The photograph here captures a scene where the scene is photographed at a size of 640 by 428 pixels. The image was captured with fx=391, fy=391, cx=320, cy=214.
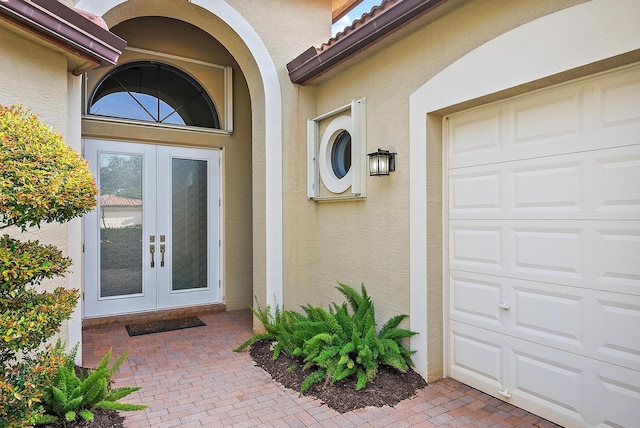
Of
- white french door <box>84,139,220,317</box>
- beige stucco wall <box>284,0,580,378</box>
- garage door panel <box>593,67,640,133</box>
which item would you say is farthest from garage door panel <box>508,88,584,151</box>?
white french door <box>84,139,220,317</box>

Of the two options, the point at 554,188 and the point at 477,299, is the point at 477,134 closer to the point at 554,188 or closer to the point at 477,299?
the point at 554,188

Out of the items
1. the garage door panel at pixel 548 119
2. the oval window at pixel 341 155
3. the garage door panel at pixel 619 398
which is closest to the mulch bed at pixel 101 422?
the oval window at pixel 341 155

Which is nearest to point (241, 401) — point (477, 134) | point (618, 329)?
point (618, 329)

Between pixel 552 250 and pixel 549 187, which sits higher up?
pixel 549 187

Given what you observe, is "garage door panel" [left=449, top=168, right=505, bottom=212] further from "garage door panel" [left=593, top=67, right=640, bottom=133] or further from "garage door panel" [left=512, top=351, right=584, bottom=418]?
"garage door panel" [left=512, top=351, right=584, bottom=418]

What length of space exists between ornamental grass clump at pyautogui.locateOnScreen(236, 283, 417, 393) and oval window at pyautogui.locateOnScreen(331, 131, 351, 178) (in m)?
1.79

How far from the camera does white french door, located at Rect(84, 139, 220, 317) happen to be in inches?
274

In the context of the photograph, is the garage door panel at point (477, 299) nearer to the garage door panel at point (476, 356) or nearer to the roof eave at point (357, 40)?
the garage door panel at point (476, 356)

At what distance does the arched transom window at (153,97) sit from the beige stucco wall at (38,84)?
2715mm

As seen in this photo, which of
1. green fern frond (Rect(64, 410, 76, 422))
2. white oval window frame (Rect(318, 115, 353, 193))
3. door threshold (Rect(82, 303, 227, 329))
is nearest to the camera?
green fern frond (Rect(64, 410, 76, 422))

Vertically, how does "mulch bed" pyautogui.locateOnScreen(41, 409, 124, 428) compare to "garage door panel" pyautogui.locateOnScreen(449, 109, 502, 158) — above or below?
below

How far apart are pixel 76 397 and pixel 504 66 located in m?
5.03

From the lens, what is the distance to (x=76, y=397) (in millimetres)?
3488

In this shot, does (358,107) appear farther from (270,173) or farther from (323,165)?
(270,173)
